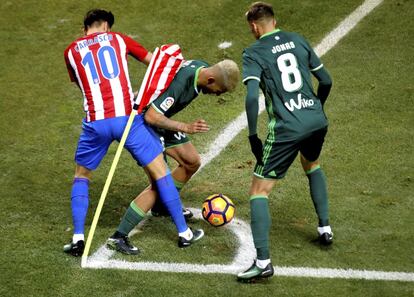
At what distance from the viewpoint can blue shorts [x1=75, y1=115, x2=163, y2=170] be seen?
789 centimetres

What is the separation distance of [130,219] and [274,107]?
174cm

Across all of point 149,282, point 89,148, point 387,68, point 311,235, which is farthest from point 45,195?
point 387,68

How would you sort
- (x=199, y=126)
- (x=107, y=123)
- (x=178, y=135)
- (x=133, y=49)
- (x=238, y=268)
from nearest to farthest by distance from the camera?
(x=199, y=126)
(x=238, y=268)
(x=107, y=123)
(x=133, y=49)
(x=178, y=135)

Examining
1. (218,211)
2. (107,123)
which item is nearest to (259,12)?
(107,123)

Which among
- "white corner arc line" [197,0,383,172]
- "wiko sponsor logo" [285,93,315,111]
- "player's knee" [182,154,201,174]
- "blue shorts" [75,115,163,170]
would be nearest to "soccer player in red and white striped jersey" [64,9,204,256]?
"blue shorts" [75,115,163,170]

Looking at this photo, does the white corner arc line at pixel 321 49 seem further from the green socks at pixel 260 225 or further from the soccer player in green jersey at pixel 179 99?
the green socks at pixel 260 225

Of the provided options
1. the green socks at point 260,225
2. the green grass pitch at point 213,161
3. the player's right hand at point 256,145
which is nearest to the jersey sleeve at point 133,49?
the player's right hand at point 256,145

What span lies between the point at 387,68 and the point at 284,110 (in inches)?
189

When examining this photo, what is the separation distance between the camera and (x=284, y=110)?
24.4 ft

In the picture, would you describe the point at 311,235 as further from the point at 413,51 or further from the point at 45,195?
the point at 413,51

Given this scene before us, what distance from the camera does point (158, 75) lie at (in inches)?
315

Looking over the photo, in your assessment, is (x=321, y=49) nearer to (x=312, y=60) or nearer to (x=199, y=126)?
(x=312, y=60)

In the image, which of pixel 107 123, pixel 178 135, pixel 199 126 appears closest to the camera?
pixel 199 126

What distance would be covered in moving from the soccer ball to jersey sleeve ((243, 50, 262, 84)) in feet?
4.81
